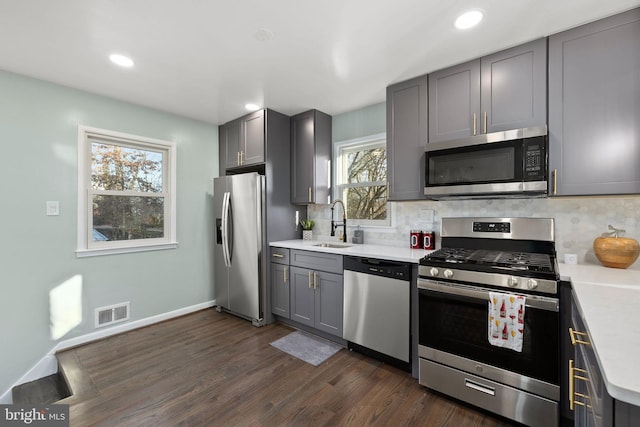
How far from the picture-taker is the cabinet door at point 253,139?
3.35 m

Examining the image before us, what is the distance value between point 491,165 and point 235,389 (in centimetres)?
244

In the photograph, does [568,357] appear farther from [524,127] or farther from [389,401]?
[524,127]

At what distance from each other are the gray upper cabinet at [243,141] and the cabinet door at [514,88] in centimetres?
224

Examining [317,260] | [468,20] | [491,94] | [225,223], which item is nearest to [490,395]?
[317,260]

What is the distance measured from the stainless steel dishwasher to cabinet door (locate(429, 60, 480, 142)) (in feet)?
3.71

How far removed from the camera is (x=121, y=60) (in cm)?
224

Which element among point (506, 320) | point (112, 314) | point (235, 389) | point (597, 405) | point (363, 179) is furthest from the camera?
point (363, 179)

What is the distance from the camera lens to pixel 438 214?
2.68 meters

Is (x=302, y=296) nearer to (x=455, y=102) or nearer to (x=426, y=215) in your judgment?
(x=426, y=215)

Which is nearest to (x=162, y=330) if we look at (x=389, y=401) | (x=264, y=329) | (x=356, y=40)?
(x=264, y=329)

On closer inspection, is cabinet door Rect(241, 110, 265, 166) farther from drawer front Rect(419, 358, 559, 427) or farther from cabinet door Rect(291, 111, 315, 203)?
drawer front Rect(419, 358, 559, 427)

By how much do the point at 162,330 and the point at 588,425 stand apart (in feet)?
11.2

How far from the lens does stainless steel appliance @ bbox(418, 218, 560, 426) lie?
1619 mm

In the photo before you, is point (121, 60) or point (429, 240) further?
point (429, 240)
